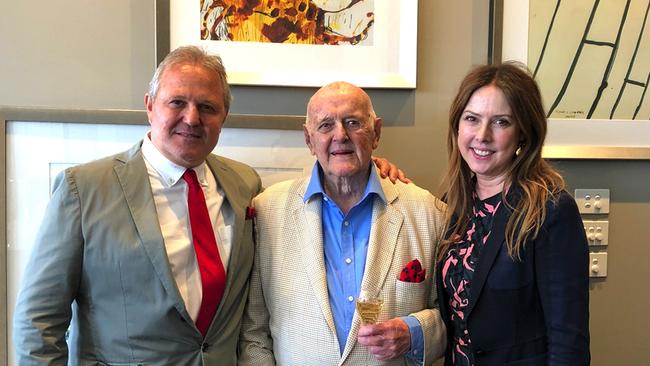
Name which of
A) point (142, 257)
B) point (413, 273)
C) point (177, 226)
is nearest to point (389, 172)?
point (413, 273)

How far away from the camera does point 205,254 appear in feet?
4.53

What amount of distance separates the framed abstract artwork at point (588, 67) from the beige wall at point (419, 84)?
82mm

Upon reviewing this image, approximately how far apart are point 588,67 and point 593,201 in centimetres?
50

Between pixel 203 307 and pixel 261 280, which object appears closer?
pixel 203 307

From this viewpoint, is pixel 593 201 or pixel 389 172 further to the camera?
pixel 593 201

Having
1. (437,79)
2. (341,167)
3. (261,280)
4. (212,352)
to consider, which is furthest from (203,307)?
(437,79)

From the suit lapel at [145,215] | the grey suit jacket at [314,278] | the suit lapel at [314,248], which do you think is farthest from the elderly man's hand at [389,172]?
the suit lapel at [145,215]

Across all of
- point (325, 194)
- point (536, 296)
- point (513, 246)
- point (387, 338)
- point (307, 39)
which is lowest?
point (387, 338)

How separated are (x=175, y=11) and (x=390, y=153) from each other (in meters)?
0.90

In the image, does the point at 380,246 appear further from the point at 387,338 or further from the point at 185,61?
the point at 185,61

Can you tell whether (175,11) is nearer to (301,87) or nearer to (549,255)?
(301,87)

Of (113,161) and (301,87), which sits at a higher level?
(301,87)

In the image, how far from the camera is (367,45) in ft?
6.01

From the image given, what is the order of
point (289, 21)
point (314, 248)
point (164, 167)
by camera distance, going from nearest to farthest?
point (164, 167), point (314, 248), point (289, 21)
